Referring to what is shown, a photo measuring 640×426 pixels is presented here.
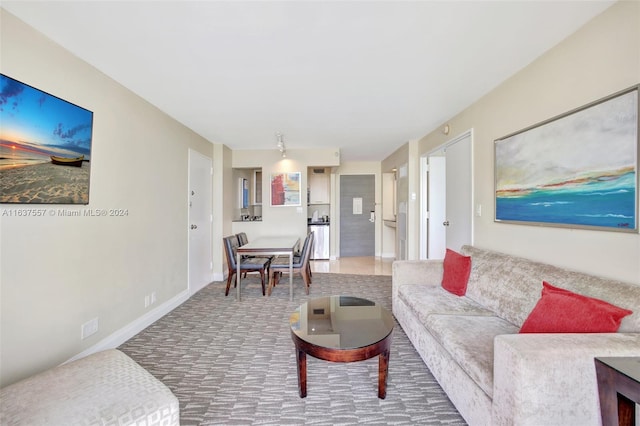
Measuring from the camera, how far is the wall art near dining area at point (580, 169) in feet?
4.66

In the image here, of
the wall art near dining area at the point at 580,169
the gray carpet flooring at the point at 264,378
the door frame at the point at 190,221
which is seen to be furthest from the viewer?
the door frame at the point at 190,221

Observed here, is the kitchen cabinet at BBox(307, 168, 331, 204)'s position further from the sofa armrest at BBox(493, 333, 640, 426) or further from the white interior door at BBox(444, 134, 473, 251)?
the sofa armrest at BBox(493, 333, 640, 426)

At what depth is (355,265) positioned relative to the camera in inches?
219

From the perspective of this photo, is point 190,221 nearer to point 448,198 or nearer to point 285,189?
point 285,189

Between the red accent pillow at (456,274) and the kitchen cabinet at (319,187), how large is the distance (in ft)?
14.1

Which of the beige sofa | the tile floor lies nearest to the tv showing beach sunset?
the beige sofa

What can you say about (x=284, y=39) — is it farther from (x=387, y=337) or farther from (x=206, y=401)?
(x=206, y=401)

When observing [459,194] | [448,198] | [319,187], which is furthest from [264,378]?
[319,187]

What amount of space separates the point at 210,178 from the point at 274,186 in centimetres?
115

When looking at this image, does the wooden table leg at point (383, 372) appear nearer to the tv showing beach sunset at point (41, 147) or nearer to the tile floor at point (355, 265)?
the tv showing beach sunset at point (41, 147)

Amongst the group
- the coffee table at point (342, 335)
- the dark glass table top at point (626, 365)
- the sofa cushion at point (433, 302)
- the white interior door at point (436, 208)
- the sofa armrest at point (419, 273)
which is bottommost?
the coffee table at point (342, 335)

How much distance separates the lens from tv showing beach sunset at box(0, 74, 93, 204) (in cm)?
150

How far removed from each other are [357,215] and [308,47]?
4.97m

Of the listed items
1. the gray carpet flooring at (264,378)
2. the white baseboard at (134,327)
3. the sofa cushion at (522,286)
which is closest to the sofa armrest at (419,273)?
the sofa cushion at (522,286)
